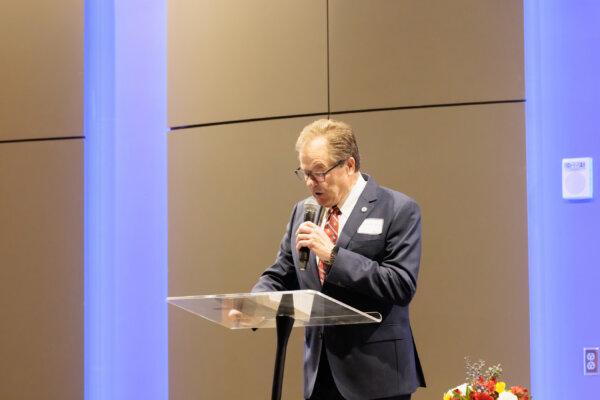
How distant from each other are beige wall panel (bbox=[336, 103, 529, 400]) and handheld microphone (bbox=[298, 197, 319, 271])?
1.12 meters

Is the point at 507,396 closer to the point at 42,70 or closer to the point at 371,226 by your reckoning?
the point at 371,226

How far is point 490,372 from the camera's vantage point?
2.21 m

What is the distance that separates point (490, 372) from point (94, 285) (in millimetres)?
2922

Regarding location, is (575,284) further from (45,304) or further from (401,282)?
(45,304)

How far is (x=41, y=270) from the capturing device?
458 centimetres

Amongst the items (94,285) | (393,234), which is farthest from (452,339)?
(94,285)

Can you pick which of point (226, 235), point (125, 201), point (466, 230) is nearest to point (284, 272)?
point (466, 230)

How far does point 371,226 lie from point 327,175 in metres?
0.23

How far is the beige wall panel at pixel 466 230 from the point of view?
3635mm

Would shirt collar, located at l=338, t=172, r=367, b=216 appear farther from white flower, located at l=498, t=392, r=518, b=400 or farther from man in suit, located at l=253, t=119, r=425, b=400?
white flower, located at l=498, t=392, r=518, b=400

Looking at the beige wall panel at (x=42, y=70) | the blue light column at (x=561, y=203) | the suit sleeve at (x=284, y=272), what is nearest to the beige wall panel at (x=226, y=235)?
the beige wall panel at (x=42, y=70)

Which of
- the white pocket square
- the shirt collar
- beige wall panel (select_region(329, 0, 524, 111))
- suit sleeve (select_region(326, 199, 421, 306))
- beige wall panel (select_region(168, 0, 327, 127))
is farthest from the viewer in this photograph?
beige wall panel (select_region(168, 0, 327, 127))

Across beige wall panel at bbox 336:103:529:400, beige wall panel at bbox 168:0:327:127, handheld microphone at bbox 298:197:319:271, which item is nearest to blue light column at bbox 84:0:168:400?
beige wall panel at bbox 168:0:327:127

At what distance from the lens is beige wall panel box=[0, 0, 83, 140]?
4582 millimetres
